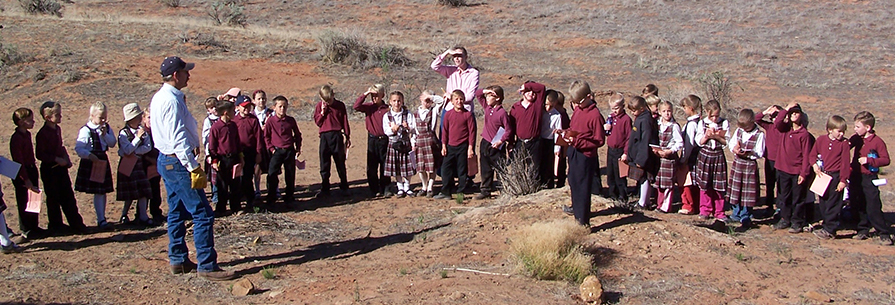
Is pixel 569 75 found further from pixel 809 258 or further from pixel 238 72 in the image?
pixel 809 258

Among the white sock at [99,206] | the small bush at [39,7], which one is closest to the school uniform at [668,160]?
the white sock at [99,206]

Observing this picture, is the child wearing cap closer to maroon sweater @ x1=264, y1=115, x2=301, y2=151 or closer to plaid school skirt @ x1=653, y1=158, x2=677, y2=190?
maroon sweater @ x1=264, y1=115, x2=301, y2=151

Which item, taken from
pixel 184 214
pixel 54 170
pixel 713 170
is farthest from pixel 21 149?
pixel 713 170

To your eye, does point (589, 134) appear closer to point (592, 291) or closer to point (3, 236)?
point (592, 291)

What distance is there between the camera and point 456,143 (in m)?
9.12

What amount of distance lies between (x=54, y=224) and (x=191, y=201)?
2587 mm

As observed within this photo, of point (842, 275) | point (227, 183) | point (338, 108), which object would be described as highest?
point (338, 108)

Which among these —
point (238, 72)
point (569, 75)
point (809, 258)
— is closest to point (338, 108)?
point (809, 258)

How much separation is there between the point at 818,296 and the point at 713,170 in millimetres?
2655

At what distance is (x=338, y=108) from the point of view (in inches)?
373

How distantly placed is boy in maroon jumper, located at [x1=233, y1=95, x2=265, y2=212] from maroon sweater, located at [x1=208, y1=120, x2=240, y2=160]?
0.97 ft

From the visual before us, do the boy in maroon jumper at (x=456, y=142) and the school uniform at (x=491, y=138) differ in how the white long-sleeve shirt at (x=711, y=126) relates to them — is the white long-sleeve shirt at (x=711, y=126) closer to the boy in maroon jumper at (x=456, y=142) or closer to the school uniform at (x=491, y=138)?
the school uniform at (x=491, y=138)

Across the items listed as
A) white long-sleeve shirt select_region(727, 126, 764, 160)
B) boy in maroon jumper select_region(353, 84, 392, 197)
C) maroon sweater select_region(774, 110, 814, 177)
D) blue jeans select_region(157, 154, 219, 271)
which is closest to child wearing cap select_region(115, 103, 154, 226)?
blue jeans select_region(157, 154, 219, 271)

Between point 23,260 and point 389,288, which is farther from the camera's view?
point 23,260
